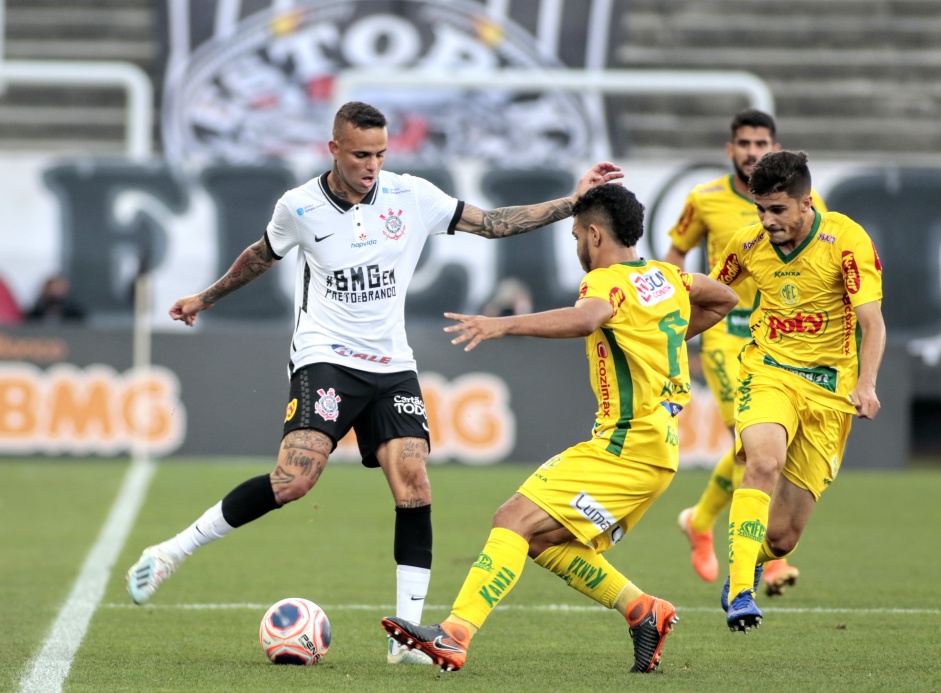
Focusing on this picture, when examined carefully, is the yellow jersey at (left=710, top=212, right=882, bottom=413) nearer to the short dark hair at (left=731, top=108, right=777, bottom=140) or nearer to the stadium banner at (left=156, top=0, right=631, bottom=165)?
the short dark hair at (left=731, top=108, right=777, bottom=140)

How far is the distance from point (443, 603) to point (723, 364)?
211 cm

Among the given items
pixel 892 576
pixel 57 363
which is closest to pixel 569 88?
pixel 57 363

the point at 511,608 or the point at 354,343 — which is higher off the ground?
the point at 354,343

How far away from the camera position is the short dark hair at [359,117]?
604 centimetres

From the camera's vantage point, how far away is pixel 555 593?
8.02 m

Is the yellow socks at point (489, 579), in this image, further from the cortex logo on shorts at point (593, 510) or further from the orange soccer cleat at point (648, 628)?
the orange soccer cleat at point (648, 628)

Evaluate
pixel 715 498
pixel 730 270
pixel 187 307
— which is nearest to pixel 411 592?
pixel 187 307

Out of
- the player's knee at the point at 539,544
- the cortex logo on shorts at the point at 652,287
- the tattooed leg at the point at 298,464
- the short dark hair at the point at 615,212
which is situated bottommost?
the player's knee at the point at 539,544

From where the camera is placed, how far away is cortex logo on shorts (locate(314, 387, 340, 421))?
6.08m

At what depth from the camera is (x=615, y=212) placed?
5594mm

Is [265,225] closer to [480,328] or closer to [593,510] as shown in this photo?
[593,510]

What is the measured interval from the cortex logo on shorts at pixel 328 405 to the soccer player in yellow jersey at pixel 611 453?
85cm

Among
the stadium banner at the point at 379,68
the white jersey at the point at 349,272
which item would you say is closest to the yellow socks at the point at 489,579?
the white jersey at the point at 349,272

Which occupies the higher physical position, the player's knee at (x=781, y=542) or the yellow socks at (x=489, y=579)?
the yellow socks at (x=489, y=579)
